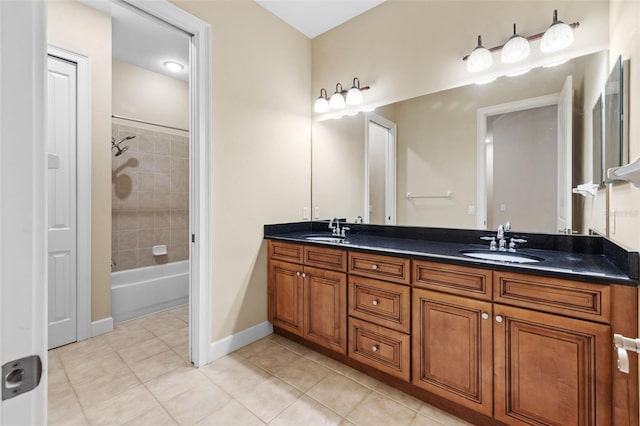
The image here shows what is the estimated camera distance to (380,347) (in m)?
1.78

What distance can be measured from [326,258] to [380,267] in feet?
1.41

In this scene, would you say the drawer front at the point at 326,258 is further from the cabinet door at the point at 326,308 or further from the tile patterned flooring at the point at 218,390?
the tile patterned flooring at the point at 218,390

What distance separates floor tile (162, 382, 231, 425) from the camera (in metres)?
1.56

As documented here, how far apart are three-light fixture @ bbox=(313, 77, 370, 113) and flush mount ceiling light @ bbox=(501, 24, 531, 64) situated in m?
1.04

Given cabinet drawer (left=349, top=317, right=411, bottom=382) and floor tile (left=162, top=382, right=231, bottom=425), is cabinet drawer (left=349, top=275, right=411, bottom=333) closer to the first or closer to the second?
cabinet drawer (left=349, top=317, right=411, bottom=382)

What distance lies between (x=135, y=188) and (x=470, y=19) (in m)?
3.53

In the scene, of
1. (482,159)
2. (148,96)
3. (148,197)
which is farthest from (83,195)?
(482,159)

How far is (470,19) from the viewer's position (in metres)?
1.99

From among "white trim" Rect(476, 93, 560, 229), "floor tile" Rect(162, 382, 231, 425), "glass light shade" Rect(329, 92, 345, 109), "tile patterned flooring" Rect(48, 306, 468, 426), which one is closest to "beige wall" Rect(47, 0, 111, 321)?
"tile patterned flooring" Rect(48, 306, 468, 426)

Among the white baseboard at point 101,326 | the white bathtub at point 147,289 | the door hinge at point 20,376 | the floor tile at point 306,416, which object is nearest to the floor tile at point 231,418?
the floor tile at point 306,416

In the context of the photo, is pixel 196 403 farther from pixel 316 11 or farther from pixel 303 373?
pixel 316 11

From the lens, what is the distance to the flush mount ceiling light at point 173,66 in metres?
3.32

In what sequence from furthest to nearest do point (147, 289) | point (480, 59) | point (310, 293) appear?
point (147, 289), point (310, 293), point (480, 59)

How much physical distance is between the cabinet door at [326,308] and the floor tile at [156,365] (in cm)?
95
